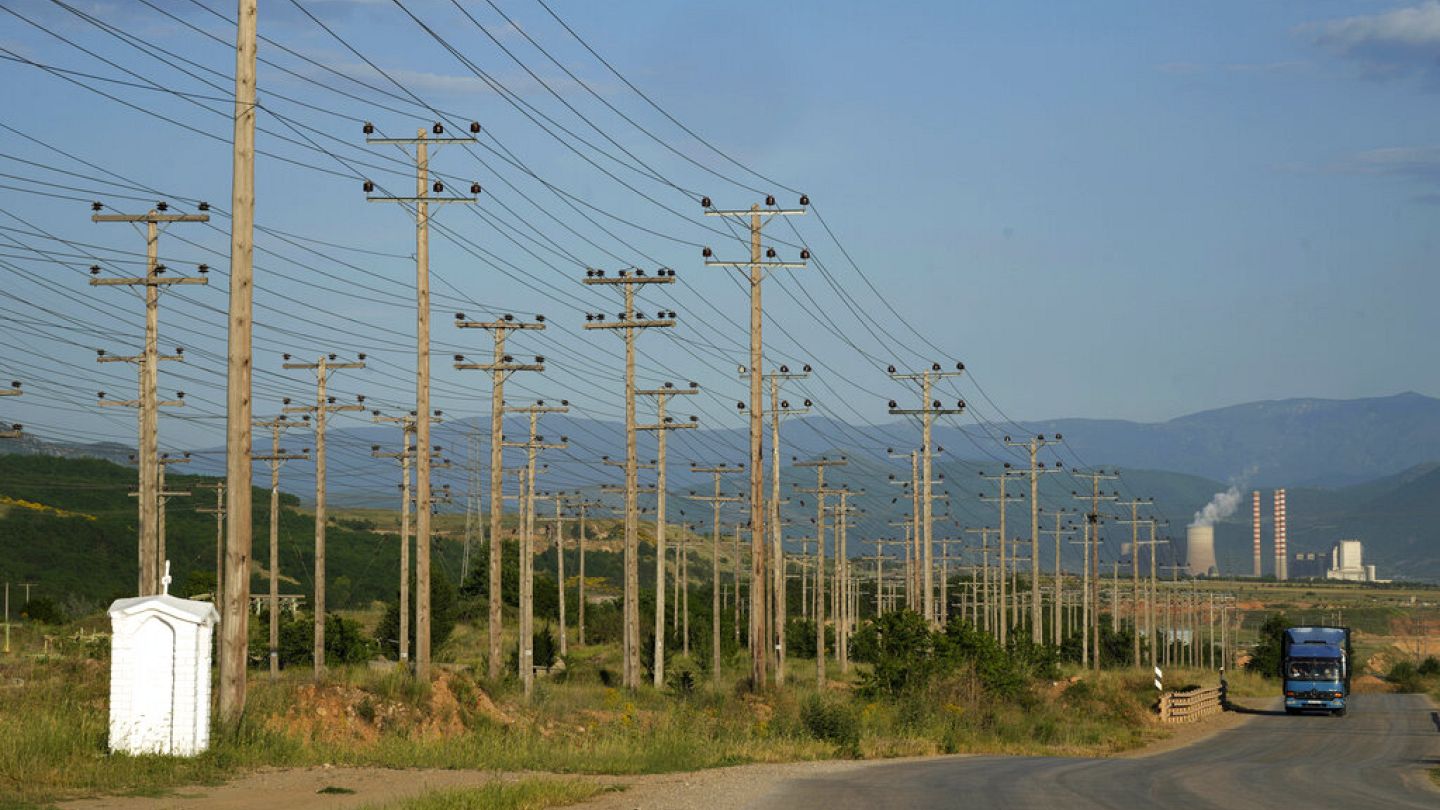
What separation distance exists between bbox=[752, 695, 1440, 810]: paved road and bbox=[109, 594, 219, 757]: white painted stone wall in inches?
309

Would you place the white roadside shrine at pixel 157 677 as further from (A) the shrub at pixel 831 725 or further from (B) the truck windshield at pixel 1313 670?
(B) the truck windshield at pixel 1313 670

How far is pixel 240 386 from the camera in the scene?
81.9 ft

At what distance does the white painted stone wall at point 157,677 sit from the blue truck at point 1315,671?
60.7m

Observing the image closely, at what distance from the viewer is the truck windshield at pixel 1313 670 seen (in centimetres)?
7406

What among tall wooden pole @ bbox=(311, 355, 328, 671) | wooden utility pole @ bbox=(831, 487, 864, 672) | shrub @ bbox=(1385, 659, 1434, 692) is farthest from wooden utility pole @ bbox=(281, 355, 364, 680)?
shrub @ bbox=(1385, 659, 1434, 692)

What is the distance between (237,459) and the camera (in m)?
24.9

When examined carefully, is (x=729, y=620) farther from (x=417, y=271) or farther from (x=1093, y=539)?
(x=417, y=271)

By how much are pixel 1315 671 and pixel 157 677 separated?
61816mm

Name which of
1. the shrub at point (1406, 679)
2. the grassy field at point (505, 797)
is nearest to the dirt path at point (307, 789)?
the grassy field at point (505, 797)

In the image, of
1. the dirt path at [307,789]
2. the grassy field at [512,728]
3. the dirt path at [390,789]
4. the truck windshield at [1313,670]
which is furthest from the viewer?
the truck windshield at [1313,670]

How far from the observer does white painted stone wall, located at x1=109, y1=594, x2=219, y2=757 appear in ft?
75.0

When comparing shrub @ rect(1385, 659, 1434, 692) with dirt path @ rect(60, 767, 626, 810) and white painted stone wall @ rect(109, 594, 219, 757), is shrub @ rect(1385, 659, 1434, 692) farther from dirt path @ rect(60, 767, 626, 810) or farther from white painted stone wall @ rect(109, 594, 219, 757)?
white painted stone wall @ rect(109, 594, 219, 757)

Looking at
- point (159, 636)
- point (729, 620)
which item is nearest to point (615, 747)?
point (159, 636)

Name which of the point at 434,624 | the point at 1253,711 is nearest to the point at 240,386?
the point at 434,624
